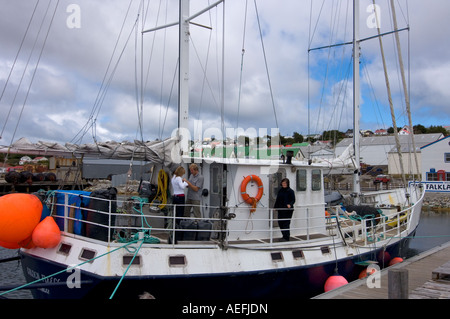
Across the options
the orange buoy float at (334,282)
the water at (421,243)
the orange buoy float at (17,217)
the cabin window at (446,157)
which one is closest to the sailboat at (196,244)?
the orange buoy float at (334,282)

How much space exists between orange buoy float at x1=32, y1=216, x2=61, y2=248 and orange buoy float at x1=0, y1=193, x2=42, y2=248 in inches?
5.3

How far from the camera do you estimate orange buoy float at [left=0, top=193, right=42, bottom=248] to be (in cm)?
596

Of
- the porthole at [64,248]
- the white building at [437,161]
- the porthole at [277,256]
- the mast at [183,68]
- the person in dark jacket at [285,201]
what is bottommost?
the porthole at [64,248]

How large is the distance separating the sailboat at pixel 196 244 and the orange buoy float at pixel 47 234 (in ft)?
0.78

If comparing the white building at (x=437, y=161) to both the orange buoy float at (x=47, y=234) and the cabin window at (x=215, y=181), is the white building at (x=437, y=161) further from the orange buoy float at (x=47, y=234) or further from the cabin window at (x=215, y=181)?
the orange buoy float at (x=47, y=234)

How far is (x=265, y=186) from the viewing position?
8.78m

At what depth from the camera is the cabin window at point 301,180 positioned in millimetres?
Result: 9398

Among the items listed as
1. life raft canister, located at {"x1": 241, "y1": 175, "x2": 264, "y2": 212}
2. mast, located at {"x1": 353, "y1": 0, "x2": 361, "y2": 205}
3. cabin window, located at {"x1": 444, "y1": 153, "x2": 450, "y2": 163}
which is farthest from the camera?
cabin window, located at {"x1": 444, "y1": 153, "x2": 450, "y2": 163}

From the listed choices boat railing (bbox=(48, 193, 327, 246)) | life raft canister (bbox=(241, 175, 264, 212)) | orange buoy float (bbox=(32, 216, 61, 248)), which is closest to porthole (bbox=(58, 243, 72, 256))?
orange buoy float (bbox=(32, 216, 61, 248))

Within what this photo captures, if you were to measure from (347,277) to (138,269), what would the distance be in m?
5.61

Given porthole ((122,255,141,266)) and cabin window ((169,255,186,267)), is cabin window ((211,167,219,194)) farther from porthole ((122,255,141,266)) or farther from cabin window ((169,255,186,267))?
porthole ((122,255,141,266))

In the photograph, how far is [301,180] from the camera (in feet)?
31.0
